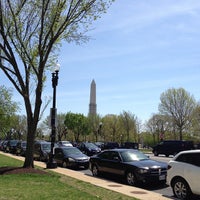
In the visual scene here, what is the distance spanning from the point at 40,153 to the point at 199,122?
155ft

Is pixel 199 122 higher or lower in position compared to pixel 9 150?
higher

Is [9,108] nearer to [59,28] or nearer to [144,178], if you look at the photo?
[59,28]

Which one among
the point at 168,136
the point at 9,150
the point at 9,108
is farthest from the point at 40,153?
the point at 168,136

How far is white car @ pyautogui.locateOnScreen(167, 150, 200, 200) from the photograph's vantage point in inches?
442

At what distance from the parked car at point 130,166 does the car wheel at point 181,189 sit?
262cm

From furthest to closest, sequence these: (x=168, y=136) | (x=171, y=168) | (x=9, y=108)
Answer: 1. (x=168, y=136)
2. (x=9, y=108)
3. (x=171, y=168)

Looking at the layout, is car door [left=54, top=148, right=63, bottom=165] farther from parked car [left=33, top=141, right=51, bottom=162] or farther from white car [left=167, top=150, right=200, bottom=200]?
white car [left=167, top=150, right=200, bottom=200]

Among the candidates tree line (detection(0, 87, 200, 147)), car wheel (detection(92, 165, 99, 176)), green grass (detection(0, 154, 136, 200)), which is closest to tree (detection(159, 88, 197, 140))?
tree line (detection(0, 87, 200, 147))

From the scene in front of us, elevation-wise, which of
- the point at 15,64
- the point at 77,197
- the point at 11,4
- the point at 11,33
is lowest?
the point at 77,197

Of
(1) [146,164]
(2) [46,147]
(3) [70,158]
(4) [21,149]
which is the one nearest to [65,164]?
(3) [70,158]

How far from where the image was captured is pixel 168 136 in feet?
279

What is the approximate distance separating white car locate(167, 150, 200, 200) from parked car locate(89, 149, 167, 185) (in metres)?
2.45

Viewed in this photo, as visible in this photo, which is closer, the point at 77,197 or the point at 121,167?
the point at 77,197

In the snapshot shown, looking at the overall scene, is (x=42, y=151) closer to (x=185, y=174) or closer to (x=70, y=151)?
(x=70, y=151)
